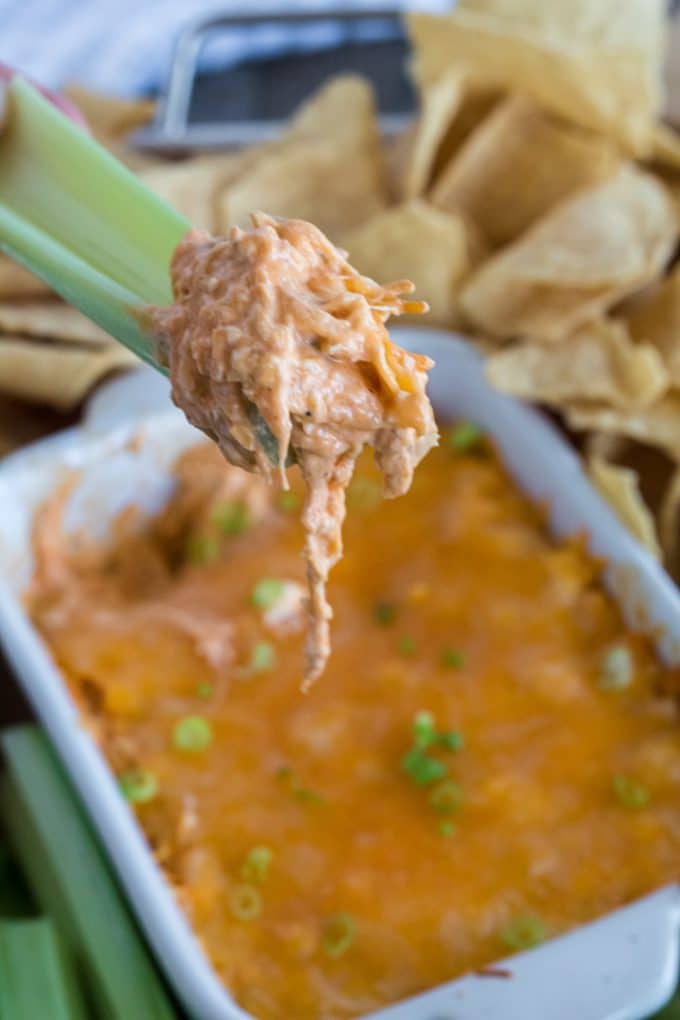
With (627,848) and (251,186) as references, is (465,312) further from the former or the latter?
(627,848)

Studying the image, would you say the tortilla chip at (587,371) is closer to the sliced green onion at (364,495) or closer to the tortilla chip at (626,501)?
the tortilla chip at (626,501)

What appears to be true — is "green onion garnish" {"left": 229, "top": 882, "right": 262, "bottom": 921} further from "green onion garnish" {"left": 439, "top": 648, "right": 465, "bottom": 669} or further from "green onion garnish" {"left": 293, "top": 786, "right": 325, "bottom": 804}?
"green onion garnish" {"left": 439, "top": 648, "right": 465, "bottom": 669}

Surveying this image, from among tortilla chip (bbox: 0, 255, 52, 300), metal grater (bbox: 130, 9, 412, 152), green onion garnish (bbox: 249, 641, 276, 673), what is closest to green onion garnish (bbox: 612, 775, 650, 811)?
green onion garnish (bbox: 249, 641, 276, 673)

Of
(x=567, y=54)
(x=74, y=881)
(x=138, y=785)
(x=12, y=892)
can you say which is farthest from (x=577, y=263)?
(x=12, y=892)

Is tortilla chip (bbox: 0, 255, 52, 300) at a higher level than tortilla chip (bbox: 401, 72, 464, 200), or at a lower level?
lower

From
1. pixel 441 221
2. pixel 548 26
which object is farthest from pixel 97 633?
pixel 548 26

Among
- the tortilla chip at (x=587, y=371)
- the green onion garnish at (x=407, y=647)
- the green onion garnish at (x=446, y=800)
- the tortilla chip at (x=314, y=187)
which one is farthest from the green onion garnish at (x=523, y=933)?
the tortilla chip at (x=314, y=187)
